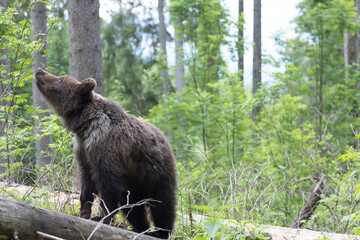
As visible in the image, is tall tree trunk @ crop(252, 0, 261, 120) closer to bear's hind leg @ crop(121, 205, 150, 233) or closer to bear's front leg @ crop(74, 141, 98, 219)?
bear's hind leg @ crop(121, 205, 150, 233)

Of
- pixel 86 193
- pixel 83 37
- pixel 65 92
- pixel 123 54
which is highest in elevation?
pixel 123 54

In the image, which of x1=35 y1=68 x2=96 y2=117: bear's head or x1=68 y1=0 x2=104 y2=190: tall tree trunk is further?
x1=68 y1=0 x2=104 y2=190: tall tree trunk

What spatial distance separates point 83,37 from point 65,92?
2.55 m

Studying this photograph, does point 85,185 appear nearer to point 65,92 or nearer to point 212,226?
point 65,92

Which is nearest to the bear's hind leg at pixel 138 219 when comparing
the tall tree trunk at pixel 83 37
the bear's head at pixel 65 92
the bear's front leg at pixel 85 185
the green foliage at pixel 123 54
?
the bear's front leg at pixel 85 185

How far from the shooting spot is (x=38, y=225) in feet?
10.4

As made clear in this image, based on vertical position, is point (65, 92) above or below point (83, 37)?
below

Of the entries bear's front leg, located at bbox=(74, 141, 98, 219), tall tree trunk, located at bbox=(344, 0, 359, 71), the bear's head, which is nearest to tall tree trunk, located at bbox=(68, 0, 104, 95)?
the bear's head

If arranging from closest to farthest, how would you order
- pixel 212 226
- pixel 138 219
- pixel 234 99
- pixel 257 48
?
pixel 212 226, pixel 138 219, pixel 234 99, pixel 257 48

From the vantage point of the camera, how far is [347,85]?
49.3ft

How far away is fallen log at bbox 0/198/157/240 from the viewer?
118 inches

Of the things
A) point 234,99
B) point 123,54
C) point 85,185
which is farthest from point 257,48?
point 85,185

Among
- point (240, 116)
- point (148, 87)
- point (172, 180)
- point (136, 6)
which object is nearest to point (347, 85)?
point (240, 116)

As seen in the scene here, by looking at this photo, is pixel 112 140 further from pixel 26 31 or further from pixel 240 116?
pixel 240 116
